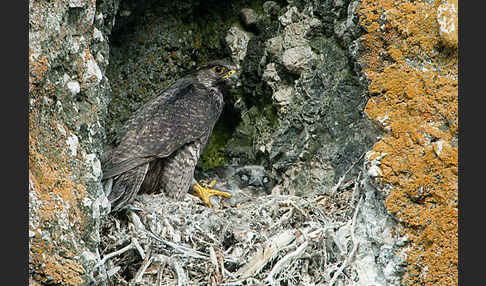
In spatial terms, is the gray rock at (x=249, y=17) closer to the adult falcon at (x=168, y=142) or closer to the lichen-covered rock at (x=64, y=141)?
the adult falcon at (x=168, y=142)

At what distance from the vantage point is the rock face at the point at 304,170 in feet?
10.9

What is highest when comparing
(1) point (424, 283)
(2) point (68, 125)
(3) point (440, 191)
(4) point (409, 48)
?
(2) point (68, 125)

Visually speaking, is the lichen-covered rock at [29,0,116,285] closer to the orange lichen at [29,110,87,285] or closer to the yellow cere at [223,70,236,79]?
the orange lichen at [29,110,87,285]

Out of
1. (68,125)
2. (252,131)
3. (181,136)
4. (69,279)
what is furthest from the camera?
(252,131)

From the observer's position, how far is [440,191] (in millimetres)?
3354

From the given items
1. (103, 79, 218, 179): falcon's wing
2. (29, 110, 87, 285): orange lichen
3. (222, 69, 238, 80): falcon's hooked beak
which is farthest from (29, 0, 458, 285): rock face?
(222, 69, 238, 80): falcon's hooked beak

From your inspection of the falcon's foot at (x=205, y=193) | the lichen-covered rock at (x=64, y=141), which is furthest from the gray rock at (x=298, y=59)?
the lichen-covered rock at (x=64, y=141)

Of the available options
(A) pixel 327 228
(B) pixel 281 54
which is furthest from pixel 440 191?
(B) pixel 281 54

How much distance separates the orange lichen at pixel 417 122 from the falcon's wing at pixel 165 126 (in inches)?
51.2

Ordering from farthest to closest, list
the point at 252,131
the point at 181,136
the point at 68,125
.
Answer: the point at 252,131 < the point at 181,136 < the point at 68,125

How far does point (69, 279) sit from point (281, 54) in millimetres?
2152

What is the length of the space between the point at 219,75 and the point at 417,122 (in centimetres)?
181

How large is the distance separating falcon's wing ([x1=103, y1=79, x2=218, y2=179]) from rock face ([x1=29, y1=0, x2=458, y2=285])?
317 mm

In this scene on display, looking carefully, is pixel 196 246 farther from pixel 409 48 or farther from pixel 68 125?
pixel 409 48
